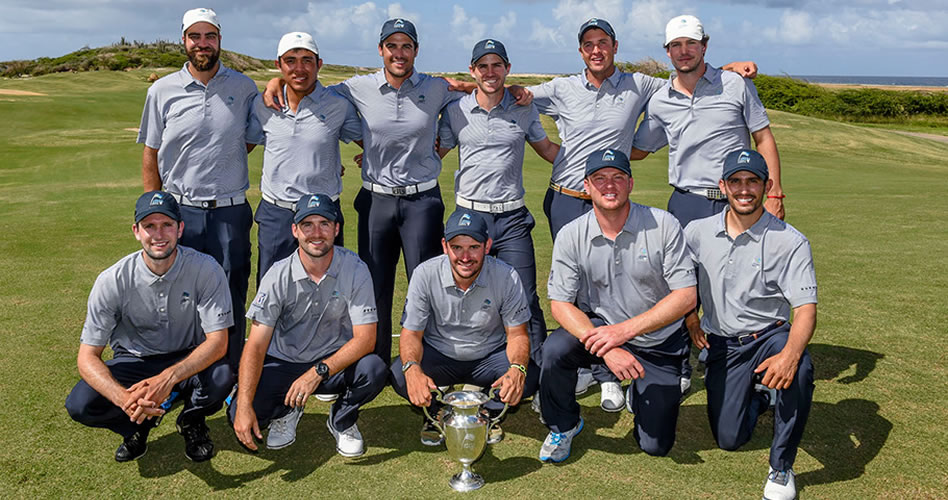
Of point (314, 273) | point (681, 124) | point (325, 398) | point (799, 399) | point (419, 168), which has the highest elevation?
point (681, 124)

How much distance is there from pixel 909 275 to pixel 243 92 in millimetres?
7859

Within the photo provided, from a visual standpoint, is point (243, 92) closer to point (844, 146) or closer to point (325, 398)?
point (325, 398)

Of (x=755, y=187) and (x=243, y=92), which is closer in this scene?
(x=755, y=187)

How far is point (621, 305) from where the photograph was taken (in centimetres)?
524

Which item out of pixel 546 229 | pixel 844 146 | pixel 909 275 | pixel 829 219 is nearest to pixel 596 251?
pixel 909 275

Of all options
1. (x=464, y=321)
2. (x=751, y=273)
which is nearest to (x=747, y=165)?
(x=751, y=273)

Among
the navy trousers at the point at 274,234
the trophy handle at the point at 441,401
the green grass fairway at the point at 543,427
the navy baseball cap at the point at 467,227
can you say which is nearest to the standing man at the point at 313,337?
the green grass fairway at the point at 543,427

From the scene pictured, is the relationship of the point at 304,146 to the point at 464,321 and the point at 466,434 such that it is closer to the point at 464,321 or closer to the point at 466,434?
the point at 464,321

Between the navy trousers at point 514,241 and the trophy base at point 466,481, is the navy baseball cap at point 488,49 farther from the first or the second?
the trophy base at point 466,481

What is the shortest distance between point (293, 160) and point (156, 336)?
1704mm

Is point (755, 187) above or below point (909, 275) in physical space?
above

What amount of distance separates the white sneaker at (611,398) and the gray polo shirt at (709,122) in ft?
5.74

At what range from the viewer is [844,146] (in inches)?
1112

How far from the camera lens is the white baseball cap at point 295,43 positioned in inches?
227
